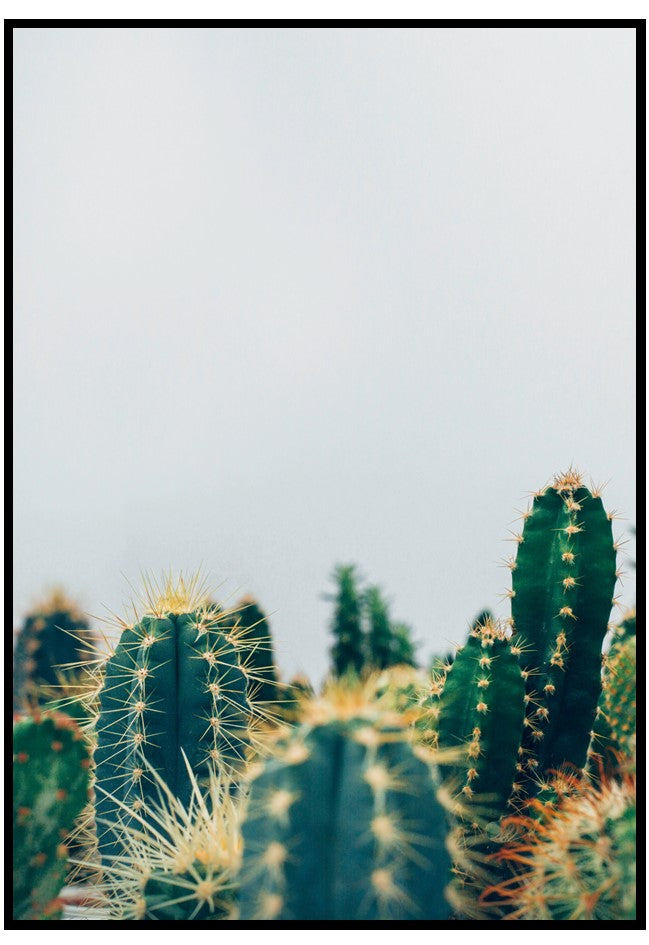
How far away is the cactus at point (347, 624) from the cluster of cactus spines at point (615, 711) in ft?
5.72

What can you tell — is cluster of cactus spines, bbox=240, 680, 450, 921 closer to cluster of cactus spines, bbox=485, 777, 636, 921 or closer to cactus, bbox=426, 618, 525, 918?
cluster of cactus spines, bbox=485, 777, 636, 921

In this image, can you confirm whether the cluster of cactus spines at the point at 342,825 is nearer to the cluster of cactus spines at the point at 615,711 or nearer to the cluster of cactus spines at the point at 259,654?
the cluster of cactus spines at the point at 615,711

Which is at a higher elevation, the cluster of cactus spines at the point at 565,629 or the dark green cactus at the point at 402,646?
the cluster of cactus spines at the point at 565,629

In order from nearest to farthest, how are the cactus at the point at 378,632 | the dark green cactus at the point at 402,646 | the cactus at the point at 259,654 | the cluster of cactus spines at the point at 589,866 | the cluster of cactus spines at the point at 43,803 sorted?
the cluster of cactus spines at the point at 589,866 < the cluster of cactus spines at the point at 43,803 < the cactus at the point at 259,654 < the dark green cactus at the point at 402,646 < the cactus at the point at 378,632

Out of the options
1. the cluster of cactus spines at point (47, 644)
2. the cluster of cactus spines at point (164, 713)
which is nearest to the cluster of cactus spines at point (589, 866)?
the cluster of cactus spines at point (164, 713)

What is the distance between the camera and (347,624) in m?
3.77

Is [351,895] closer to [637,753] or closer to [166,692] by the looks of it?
[637,753]

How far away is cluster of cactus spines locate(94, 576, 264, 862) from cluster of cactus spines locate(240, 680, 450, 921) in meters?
0.60

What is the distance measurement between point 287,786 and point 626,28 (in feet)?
5.36

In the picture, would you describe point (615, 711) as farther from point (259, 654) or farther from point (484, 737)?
point (259, 654)

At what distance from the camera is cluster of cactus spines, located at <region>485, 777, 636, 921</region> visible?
122cm

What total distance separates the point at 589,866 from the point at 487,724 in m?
0.41

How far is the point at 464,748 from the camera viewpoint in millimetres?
1658

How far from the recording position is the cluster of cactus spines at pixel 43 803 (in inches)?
53.0
